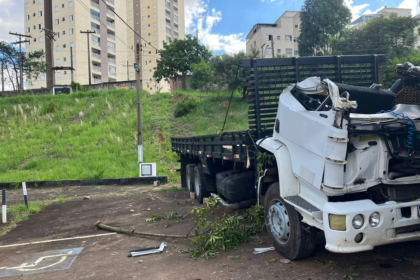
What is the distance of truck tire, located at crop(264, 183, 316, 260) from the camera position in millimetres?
3908

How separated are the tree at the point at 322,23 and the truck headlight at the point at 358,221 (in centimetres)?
3545

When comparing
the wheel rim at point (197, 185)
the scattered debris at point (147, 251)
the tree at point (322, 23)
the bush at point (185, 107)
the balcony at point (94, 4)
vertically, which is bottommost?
the scattered debris at point (147, 251)

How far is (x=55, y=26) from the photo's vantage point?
5725 centimetres

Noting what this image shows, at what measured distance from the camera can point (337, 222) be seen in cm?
323

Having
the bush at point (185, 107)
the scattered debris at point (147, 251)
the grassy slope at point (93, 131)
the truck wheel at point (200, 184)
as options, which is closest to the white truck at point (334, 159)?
the scattered debris at point (147, 251)

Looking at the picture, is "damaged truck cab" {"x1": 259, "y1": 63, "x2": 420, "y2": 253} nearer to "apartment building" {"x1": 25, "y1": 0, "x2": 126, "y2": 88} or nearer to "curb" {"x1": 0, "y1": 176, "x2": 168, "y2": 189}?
"curb" {"x1": 0, "y1": 176, "x2": 168, "y2": 189}

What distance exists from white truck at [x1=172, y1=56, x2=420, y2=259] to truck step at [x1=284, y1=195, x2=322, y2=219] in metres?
0.01

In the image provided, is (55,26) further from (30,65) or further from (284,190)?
(284,190)

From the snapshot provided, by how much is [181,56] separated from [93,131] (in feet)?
75.5

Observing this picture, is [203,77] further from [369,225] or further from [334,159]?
[369,225]

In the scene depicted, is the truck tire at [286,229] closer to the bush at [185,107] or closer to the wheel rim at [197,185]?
the wheel rim at [197,185]

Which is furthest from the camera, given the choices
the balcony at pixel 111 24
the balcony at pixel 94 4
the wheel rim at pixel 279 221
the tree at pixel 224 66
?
the balcony at pixel 111 24

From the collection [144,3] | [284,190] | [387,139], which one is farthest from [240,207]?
[144,3]

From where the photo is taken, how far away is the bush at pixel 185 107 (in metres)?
26.3
